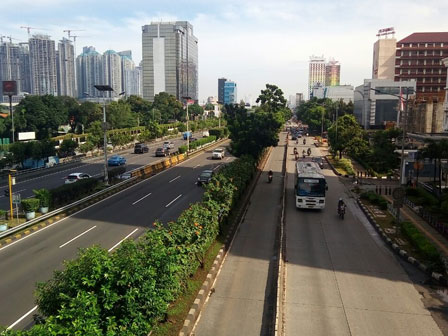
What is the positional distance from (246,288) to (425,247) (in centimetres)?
957

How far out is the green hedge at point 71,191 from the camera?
29516mm

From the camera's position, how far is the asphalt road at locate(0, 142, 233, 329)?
15727 mm

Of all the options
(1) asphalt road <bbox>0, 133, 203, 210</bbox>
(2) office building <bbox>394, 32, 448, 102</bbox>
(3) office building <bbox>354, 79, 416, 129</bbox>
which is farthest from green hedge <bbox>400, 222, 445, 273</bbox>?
(2) office building <bbox>394, 32, 448, 102</bbox>

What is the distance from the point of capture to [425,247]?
2002 cm

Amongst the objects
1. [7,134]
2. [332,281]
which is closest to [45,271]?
[332,281]

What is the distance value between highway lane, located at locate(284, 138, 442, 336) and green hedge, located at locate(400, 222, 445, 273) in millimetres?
1306

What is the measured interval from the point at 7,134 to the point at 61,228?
58770mm

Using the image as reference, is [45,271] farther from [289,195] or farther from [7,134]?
[7,134]

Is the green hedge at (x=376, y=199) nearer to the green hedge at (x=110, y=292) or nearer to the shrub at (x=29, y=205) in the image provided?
the green hedge at (x=110, y=292)

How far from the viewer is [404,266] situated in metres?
19.3

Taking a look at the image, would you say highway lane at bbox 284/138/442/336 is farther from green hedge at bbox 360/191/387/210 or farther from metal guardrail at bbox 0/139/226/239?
metal guardrail at bbox 0/139/226/239

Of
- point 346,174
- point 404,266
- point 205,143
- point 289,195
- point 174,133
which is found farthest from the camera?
point 174,133

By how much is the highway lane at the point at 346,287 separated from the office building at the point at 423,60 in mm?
103703

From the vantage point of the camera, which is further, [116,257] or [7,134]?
[7,134]
